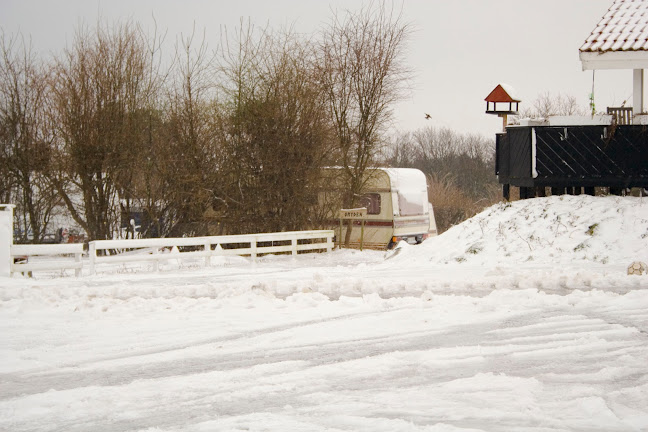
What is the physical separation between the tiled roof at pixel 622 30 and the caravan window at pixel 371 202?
9676 mm

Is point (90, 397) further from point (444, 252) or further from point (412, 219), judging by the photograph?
point (412, 219)

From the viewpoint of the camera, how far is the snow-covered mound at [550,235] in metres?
18.5

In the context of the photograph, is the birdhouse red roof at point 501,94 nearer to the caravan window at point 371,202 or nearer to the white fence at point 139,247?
the caravan window at point 371,202

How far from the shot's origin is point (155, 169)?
29.0m

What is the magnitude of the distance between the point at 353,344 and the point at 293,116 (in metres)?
20.0

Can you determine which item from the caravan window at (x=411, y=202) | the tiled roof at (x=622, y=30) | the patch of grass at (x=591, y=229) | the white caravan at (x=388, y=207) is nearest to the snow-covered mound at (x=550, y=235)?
the patch of grass at (x=591, y=229)

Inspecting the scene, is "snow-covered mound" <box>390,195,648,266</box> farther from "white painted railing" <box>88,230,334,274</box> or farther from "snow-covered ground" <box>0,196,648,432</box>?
"white painted railing" <box>88,230,334,274</box>

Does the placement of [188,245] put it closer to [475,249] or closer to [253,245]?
[253,245]

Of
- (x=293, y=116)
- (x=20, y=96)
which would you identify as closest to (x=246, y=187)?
(x=293, y=116)

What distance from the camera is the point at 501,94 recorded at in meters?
25.3

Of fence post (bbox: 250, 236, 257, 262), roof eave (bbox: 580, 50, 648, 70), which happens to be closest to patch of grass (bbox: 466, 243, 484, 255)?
roof eave (bbox: 580, 50, 648, 70)

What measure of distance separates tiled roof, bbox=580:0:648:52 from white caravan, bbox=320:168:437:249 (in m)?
9.02

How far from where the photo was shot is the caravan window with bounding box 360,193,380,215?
28906 millimetres

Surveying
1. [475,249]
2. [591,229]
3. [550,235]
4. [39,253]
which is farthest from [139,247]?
[591,229]
